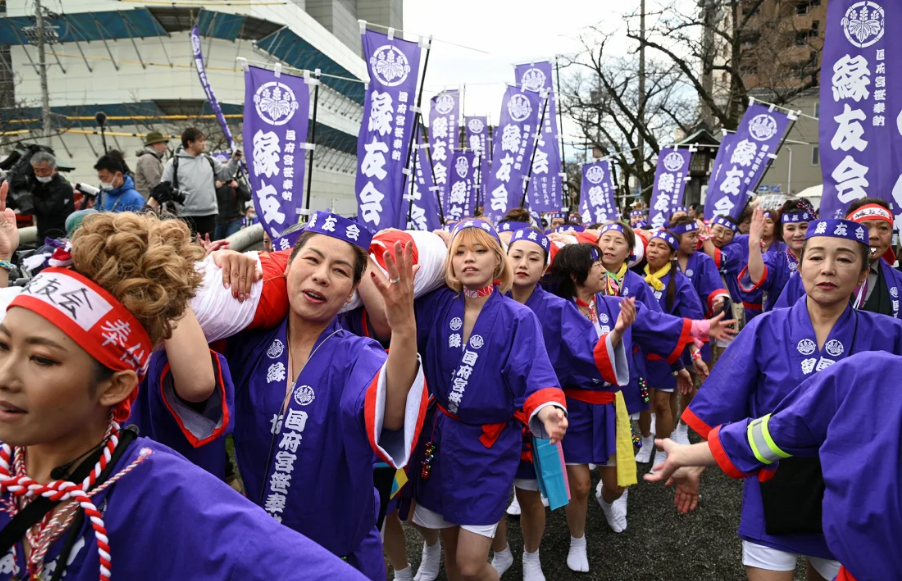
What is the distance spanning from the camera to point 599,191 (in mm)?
13852

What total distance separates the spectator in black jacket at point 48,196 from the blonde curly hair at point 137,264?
536 cm

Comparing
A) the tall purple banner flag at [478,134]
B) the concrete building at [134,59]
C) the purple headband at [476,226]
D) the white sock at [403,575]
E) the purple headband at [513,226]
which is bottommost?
the white sock at [403,575]

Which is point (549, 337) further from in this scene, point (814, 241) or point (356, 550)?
point (356, 550)

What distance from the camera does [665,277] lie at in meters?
6.36

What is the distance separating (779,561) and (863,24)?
3577mm

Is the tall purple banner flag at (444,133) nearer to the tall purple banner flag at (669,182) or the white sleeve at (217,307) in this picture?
the tall purple banner flag at (669,182)

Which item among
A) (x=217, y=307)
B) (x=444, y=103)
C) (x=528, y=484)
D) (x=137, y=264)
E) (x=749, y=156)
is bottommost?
(x=528, y=484)

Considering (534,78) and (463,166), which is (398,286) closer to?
(534,78)

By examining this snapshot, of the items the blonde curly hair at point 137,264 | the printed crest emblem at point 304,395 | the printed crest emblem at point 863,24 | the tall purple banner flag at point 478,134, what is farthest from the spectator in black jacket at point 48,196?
the tall purple banner flag at point 478,134

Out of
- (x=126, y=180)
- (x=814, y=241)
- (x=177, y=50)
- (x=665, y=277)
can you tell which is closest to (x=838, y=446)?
(x=814, y=241)

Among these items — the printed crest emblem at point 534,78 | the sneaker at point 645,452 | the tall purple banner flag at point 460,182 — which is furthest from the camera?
the tall purple banner flag at point 460,182

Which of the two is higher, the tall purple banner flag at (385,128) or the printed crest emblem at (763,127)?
the printed crest emblem at (763,127)

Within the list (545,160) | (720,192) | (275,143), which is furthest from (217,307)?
(545,160)

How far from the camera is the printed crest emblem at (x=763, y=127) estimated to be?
9406 millimetres
